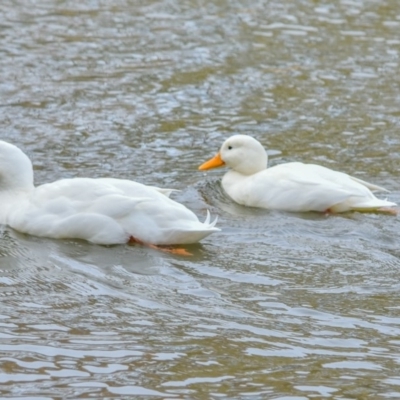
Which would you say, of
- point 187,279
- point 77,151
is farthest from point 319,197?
point 77,151

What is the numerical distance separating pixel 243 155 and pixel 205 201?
0.66 metres

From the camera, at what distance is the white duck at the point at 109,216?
8.24 m

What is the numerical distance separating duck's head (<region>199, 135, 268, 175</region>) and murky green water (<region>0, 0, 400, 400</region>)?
0.28 meters

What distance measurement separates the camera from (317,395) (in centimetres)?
564

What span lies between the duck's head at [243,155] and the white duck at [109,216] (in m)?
1.85

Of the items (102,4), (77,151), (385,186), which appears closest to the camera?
(385,186)

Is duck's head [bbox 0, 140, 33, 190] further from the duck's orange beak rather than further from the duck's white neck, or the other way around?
the duck's orange beak

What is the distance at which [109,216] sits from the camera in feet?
27.1

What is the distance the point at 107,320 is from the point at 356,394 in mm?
1712

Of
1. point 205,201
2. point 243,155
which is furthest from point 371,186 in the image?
point 205,201

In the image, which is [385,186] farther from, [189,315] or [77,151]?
[189,315]

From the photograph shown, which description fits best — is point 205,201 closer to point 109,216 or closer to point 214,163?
point 214,163

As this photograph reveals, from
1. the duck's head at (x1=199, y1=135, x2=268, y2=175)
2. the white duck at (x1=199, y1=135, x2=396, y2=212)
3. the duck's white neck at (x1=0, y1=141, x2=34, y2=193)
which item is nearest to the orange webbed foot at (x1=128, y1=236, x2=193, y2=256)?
the duck's white neck at (x1=0, y1=141, x2=34, y2=193)

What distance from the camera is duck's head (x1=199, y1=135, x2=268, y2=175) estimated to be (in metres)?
10.2
